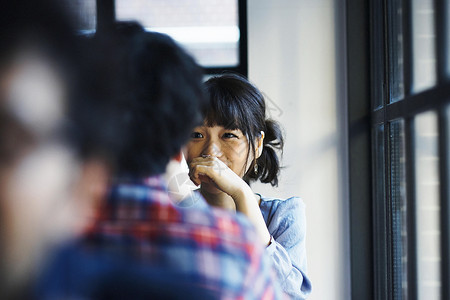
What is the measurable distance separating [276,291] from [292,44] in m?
1.79

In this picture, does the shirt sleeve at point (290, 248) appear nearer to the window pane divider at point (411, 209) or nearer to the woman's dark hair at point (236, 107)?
the woman's dark hair at point (236, 107)

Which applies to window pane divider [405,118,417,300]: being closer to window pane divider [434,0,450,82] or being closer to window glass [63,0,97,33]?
window pane divider [434,0,450,82]

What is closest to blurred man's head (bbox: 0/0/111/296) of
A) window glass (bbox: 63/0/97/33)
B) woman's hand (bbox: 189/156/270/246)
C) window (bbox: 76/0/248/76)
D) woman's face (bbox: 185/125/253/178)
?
window glass (bbox: 63/0/97/33)

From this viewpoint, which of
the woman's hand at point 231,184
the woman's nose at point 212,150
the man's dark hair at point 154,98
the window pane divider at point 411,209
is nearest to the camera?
the man's dark hair at point 154,98

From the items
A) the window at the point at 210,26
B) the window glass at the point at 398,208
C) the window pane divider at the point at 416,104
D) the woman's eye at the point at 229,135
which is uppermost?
the window at the point at 210,26

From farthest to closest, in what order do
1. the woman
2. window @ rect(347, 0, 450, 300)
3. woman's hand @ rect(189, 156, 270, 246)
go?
window @ rect(347, 0, 450, 300) < the woman < woman's hand @ rect(189, 156, 270, 246)

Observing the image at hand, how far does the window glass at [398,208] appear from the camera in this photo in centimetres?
155

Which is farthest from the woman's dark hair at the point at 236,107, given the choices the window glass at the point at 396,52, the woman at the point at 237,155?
the window glass at the point at 396,52

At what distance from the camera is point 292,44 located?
6.89ft

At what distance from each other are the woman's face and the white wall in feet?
3.26

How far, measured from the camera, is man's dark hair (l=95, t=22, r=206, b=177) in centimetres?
39

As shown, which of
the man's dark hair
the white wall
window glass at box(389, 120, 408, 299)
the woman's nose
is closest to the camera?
the man's dark hair

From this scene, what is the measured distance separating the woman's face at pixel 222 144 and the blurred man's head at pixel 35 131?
0.76m

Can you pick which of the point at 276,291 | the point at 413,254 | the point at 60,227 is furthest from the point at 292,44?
the point at 60,227
